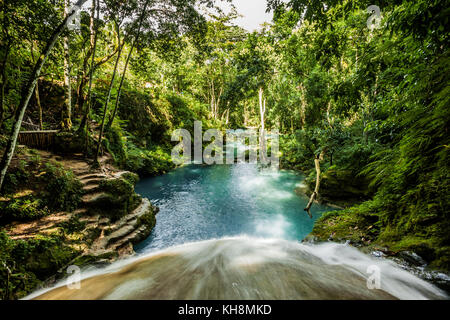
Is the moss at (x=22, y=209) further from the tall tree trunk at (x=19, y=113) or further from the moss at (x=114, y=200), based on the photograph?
the tall tree trunk at (x=19, y=113)

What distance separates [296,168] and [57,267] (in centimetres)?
1593

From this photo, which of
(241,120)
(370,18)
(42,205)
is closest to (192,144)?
(42,205)

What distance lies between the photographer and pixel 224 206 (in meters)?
9.34

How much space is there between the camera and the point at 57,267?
3.62 metres

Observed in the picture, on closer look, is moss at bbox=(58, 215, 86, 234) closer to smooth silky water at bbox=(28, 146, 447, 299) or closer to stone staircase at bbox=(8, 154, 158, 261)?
stone staircase at bbox=(8, 154, 158, 261)

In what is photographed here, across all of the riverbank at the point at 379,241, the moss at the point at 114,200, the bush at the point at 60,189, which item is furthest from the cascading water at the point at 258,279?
the moss at the point at 114,200

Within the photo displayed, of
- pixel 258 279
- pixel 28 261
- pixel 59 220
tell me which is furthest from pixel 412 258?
pixel 59 220

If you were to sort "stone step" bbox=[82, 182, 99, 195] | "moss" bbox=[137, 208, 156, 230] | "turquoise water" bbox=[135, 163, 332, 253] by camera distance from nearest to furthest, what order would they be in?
"stone step" bbox=[82, 182, 99, 195]
"moss" bbox=[137, 208, 156, 230]
"turquoise water" bbox=[135, 163, 332, 253]

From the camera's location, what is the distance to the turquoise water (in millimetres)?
6836

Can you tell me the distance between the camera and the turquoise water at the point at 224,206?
22.4 feet

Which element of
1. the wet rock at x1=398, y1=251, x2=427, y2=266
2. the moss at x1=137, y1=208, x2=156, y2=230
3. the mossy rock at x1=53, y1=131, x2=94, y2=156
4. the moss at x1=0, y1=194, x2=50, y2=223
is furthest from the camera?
the mossy rock at x1=53, y1=131, x2=94, y2=156
